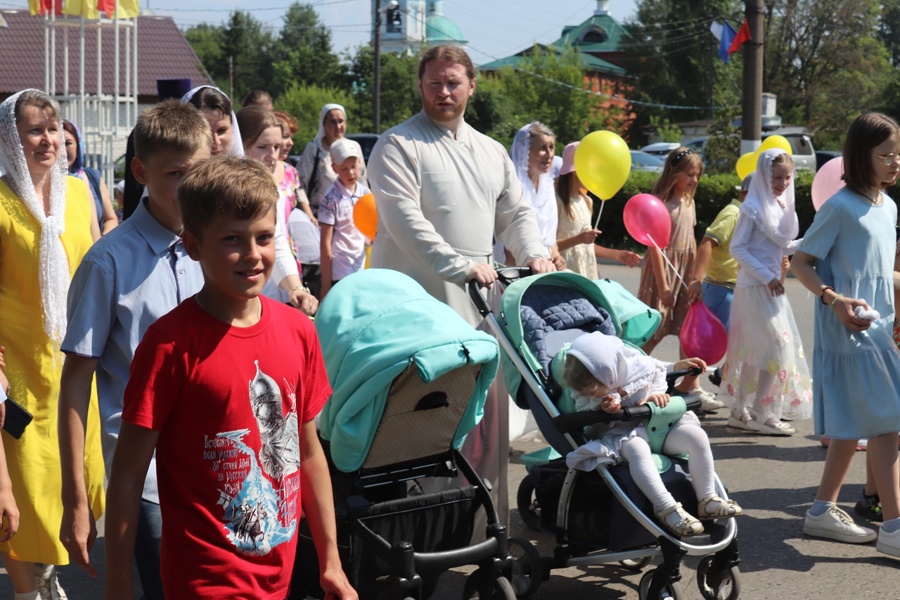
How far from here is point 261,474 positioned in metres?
2.69

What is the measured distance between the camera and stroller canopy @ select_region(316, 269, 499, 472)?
12.7ft

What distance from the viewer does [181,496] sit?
2.63 meters

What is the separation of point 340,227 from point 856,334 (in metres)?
4.13

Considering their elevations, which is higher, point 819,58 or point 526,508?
point 819,58

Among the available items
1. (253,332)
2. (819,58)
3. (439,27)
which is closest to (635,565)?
(253,332)

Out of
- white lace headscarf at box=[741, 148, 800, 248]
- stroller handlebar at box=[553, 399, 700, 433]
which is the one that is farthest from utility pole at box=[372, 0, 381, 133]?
stroller handlebar at box=[553, 399, 700, 433]

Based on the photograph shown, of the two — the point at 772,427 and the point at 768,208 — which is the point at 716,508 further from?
the point at 768,208

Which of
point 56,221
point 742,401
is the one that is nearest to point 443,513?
point 56,221

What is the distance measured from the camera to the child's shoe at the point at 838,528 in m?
5.44

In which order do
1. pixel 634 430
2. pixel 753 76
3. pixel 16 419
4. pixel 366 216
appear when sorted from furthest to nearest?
1. pixel 753 76
2. pixel 366 216
3. pixel 634 430
4. pixel 16 419

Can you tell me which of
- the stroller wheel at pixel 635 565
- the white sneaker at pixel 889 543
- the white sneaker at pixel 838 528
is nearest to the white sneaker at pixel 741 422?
the white sneaker at pixel 838 528

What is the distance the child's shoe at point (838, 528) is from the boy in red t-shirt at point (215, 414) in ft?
11.6

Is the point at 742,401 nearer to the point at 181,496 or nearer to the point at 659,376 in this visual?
the point at 659,376

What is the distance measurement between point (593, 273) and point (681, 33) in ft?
213
